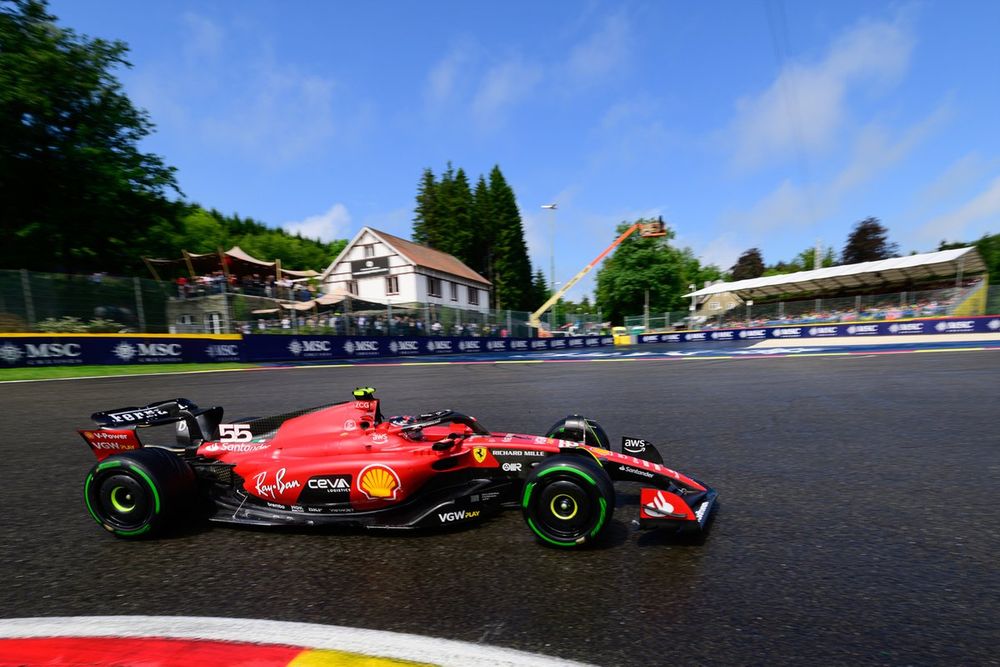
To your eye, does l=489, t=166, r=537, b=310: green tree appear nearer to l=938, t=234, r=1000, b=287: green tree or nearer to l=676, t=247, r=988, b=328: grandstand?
l=676, t=247, r=988, b=328: grandstand

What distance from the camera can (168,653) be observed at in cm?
184

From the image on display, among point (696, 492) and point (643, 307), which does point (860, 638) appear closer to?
point (696, 492)

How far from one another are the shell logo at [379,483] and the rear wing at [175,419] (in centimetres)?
140

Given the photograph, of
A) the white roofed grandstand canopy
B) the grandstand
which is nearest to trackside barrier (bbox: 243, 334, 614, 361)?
the grandstand

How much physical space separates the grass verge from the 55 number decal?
14117 mm

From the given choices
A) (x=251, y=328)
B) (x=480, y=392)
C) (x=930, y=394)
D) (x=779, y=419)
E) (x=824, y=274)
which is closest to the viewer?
(x=779, y=419)

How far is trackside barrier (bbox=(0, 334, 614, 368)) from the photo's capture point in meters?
15.2

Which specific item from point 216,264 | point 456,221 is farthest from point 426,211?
point 216,264

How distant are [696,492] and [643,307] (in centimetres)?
5975

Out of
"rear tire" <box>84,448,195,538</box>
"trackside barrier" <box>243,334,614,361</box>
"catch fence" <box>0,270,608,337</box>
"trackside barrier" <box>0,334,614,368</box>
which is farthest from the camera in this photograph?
"trackside barrier" <box>243,334,614,361</box>

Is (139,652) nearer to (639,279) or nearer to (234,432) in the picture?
(234,432)

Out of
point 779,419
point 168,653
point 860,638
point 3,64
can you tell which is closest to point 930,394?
point 779,419

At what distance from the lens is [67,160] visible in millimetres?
23859

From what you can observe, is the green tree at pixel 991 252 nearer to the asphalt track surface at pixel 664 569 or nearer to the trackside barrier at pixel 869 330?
the trackside barrier at pixel 869 330
